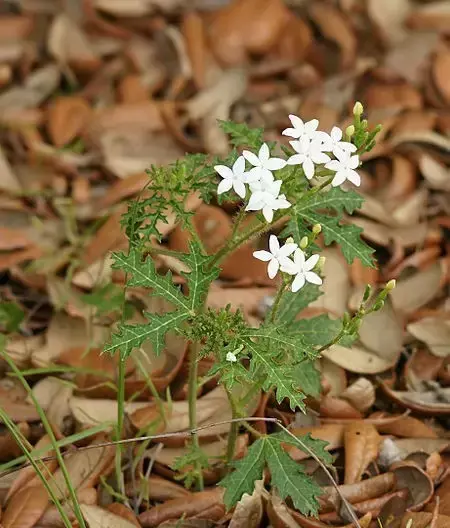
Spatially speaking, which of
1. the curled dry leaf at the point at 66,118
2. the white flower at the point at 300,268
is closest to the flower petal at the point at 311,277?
the white flower at the point at 300,268

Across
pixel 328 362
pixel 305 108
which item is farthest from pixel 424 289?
pixel 305 108

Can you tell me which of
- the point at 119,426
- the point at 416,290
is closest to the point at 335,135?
the point at 119,426

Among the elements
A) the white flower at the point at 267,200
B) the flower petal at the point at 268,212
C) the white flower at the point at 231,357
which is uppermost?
the white flower at the point at 267,200

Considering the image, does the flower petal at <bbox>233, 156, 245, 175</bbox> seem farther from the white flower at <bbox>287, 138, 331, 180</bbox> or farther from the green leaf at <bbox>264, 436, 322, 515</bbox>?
the green leaf at <bbox>264, 436, 322, 515</bbox>

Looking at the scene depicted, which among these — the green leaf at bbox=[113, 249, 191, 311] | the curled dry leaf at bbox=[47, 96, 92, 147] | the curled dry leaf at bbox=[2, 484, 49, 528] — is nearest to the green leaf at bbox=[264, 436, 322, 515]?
the green leaf at bbox=[113, 249, 191, 311]

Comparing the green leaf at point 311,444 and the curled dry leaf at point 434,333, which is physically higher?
the green leaf at point 311,444

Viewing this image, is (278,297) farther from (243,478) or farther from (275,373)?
(243,478)

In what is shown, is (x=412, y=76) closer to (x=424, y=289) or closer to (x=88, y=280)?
(x=424, y=289)

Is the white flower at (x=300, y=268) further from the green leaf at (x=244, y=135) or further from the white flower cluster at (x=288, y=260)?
the green leaf at (x=244, y=135)
